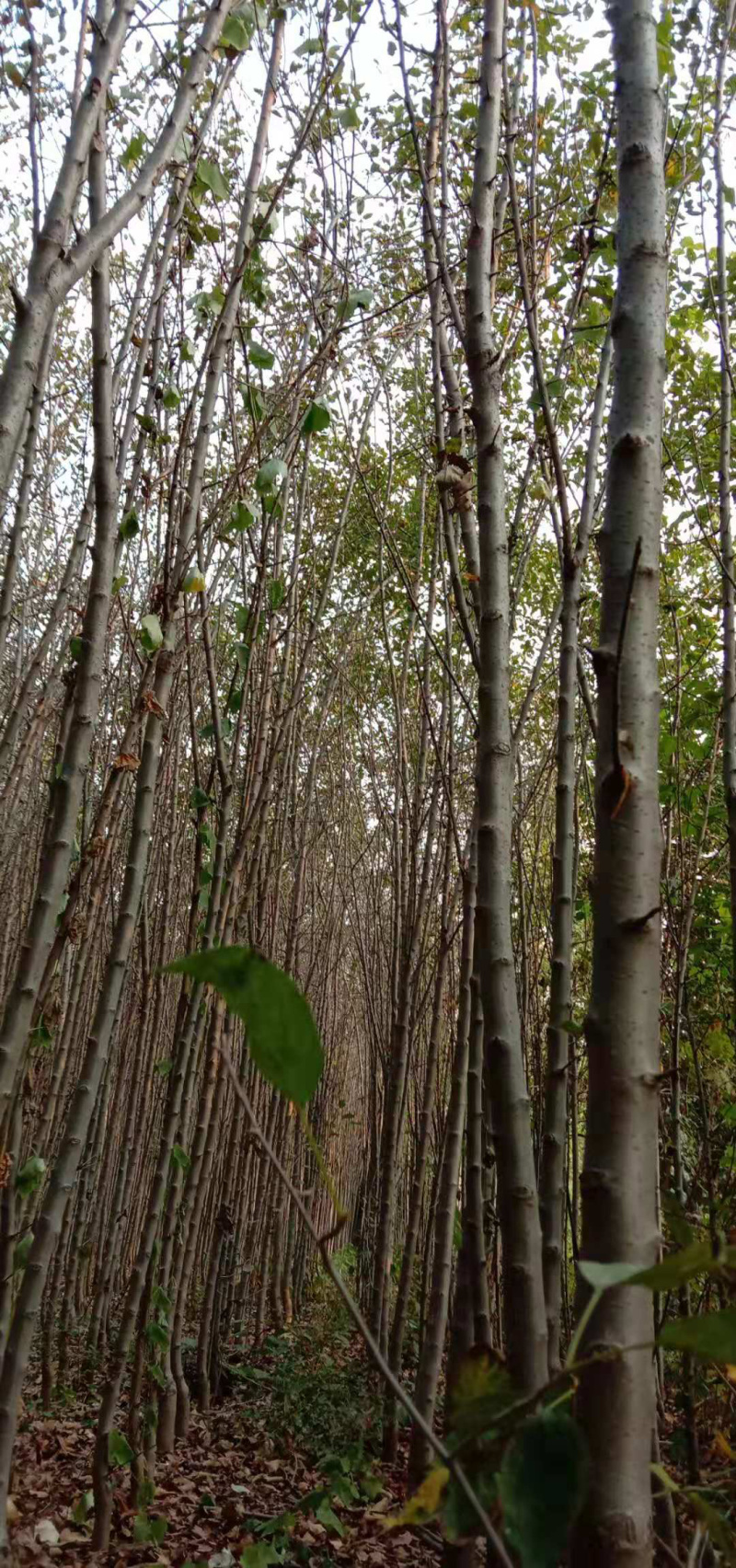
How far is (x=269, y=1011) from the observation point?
18.4 inches

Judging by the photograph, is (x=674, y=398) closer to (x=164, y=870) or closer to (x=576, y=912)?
(x=576, y=912)

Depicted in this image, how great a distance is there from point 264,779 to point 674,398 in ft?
7.13

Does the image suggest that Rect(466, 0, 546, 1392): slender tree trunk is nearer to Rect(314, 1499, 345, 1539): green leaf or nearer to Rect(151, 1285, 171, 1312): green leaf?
Rect(314, 1499, 345, 1539): green leaf

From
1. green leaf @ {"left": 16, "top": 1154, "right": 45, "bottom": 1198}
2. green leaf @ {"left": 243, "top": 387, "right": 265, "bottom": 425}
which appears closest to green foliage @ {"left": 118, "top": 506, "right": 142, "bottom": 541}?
green leaf @ {"left": 243, "top": 387, "right": 265, "bottom": 425}

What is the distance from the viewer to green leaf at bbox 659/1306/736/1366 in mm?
398

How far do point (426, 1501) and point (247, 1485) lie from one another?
3.08 m

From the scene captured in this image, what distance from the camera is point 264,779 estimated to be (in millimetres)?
2553

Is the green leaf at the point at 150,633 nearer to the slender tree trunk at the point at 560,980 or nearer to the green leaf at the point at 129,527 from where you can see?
the green leaf at the point at 129,527

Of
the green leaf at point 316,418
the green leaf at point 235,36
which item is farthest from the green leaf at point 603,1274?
the green leaf at point 235,36

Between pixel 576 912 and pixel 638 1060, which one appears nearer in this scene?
pixel 638 1060

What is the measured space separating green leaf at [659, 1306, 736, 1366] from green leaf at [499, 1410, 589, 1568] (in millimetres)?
63

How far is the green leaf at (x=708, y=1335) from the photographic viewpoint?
15.7 inches

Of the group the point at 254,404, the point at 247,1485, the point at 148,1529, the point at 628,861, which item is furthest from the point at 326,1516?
the point at 254,404

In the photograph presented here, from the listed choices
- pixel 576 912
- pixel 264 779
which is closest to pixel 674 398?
pixel 576 912
